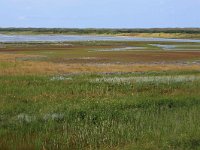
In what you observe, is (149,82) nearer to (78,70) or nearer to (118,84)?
(118,84)

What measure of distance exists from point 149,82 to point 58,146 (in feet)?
46.9

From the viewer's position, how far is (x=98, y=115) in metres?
15.9

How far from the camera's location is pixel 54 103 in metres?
18.5

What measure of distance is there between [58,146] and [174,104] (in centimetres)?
789

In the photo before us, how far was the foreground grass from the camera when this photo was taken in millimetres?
12523

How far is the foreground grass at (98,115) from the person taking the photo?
493 inches

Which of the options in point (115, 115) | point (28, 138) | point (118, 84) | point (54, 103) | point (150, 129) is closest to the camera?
point (28, 138)

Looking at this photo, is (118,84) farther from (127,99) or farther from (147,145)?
(147,145)

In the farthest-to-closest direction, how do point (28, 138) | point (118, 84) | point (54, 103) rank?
point (118, 84) → point (54, 103) → point (28, 138)

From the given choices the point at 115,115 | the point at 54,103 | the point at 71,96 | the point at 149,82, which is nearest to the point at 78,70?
the point at 149,82

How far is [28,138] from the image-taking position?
42.2 ft

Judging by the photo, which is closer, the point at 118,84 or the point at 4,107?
the point at 4,107

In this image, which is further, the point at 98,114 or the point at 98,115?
the point at 98,114

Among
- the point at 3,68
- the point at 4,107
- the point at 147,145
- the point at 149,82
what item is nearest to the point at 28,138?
the point at 147,145
